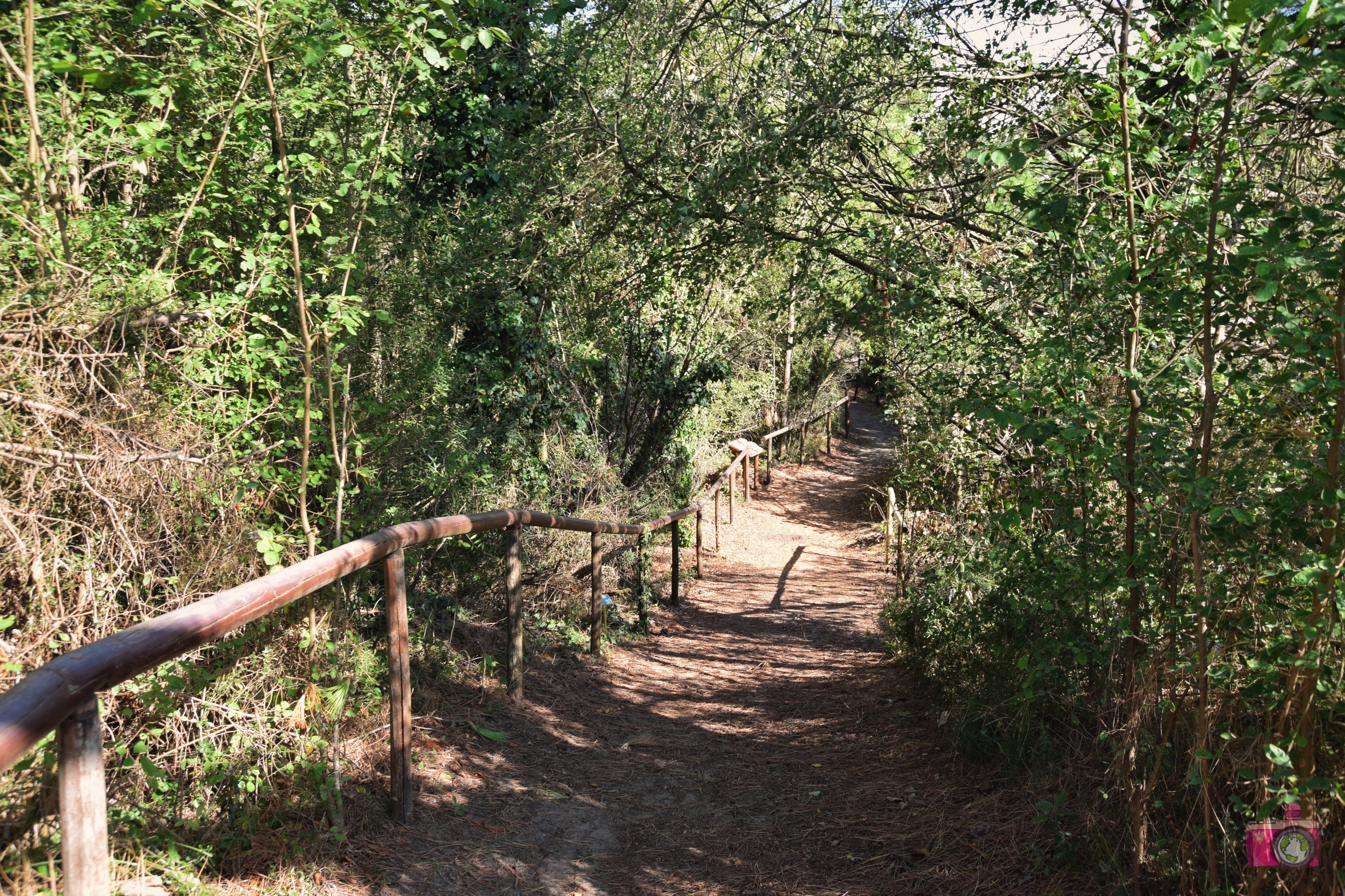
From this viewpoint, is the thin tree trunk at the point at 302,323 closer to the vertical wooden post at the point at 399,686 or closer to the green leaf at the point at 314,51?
the green leaf at the point at 314,51

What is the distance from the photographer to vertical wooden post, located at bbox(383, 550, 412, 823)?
3285mm

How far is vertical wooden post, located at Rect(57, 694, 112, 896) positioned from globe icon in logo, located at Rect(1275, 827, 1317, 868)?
2.68 metres

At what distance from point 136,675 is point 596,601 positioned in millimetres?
5075

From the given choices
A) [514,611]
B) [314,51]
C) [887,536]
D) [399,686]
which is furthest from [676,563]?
[314,51]

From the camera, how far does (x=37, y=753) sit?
2.20 metres

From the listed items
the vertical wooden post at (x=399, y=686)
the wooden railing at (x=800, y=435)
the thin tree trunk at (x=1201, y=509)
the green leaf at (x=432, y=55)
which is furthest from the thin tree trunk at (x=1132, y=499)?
the wooden railing at (x=800, y=435)

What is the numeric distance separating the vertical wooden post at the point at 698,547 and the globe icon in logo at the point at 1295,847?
9639 millimetres

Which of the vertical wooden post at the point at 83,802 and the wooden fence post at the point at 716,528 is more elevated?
the vertical wooden post at the point at 83,802

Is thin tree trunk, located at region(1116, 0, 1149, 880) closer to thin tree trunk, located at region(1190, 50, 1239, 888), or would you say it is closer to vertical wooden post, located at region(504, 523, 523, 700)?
thin tree trunk, located at region(1190, 50, 1239, 888)

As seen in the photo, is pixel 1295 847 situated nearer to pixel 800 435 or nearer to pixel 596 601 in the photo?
pixel 596 601

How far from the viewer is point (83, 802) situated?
A: 5.14 ft

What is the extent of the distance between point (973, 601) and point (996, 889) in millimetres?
2116

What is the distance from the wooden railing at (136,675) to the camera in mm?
1438

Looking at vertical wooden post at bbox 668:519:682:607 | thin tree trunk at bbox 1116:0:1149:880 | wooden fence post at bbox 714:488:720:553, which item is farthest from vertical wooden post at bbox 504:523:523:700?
wooden fence post at bbox 714:488:720:553
